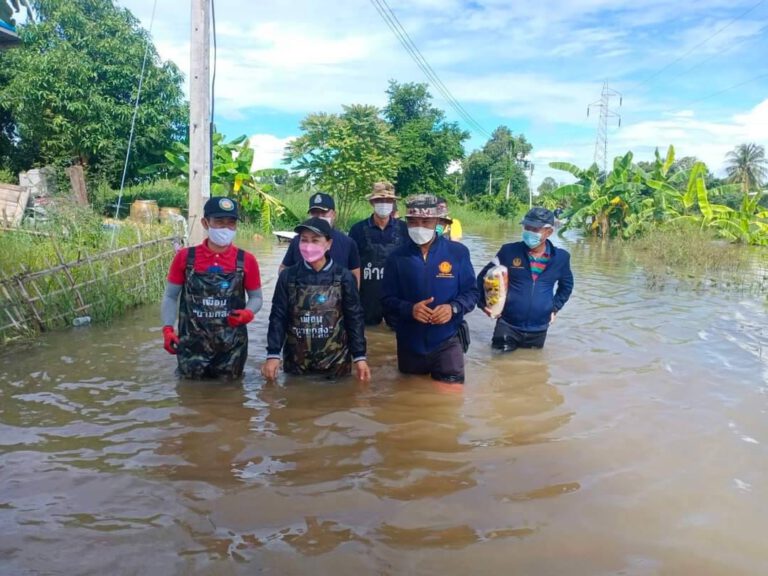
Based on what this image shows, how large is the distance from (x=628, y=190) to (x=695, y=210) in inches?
116

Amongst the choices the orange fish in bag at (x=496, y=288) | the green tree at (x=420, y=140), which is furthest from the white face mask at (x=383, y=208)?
the green tree at (x=420, y=140)

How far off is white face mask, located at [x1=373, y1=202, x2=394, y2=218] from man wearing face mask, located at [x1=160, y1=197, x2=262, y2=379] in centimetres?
232

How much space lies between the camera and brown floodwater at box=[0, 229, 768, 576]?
2.95 m

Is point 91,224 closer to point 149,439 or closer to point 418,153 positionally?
point 149,439

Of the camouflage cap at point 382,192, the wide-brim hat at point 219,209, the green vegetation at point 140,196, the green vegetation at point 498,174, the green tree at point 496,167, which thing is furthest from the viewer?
the green tree at point 496,167

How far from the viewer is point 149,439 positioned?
13.9 ft

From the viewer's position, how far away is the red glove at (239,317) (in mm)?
4728

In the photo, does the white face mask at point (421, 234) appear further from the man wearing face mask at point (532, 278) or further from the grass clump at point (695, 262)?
the grass clump at point (695, 262)

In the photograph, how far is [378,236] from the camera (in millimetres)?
7047

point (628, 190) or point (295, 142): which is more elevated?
point (295, 142)

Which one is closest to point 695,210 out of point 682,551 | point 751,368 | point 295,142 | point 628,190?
point 628,190

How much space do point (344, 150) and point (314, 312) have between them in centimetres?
1876

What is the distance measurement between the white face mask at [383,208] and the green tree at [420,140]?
31.4 metres

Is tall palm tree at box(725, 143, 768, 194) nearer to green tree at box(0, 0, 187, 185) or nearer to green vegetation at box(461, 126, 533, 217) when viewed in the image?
green vegetation at box(461, 126, 533, 217)
